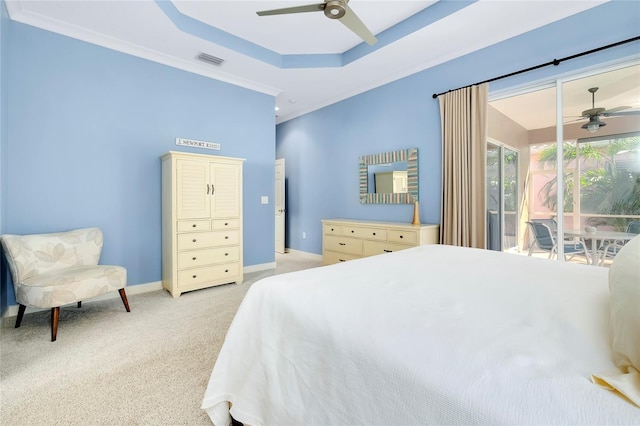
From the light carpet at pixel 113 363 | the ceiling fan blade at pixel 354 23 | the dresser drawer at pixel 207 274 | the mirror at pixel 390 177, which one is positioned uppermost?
the ceiling fan blade at pixel 354 23

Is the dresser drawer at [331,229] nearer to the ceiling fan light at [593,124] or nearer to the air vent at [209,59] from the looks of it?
the air vent at [209,59]

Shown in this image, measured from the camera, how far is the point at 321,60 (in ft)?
12.8

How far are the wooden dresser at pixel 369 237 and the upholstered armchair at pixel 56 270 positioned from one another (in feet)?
8.82

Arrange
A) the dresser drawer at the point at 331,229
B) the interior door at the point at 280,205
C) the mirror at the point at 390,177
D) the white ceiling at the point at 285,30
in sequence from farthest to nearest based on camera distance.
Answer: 1. the interior door at the point at 280,205
2. the dresser drawer at the point at 331,229
3. the mirror at the point at 390,177
4. the white ceiling at the point at 285,30

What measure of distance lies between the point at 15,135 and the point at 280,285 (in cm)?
320

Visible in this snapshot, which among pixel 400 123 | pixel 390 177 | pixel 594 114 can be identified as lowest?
pixel 390 177

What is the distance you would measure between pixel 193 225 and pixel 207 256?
16.3 inches

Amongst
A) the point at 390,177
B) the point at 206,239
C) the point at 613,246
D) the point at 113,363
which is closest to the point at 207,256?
the point at 206,239

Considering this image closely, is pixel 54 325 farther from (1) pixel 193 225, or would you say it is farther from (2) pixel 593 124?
(2) pixel 593 124

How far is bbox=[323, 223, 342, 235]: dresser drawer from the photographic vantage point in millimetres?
4398

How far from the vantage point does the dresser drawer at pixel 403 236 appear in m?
3.50

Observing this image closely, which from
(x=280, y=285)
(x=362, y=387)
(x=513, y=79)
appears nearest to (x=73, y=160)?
(x=280, y=285)

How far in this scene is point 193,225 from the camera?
3.39m

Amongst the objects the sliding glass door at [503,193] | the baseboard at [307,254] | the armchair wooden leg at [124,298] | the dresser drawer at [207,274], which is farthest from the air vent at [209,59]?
the sliding glass door at [503,193]
